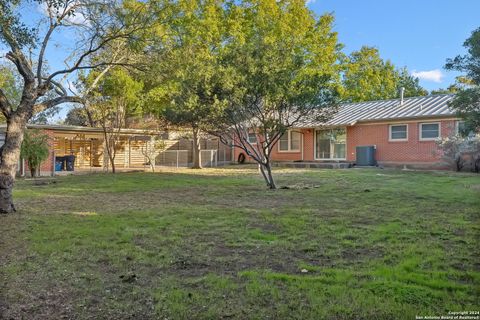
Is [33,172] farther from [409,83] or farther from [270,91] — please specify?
[409,83]

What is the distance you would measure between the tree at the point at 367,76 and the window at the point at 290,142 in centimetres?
851

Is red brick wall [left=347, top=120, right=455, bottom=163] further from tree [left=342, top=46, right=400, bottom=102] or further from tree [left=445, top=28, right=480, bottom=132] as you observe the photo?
tree [left=445, top=28, right=480, bottom=132]

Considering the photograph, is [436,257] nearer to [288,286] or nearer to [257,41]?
[288,286]

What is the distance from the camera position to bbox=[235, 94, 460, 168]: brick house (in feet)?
64.8

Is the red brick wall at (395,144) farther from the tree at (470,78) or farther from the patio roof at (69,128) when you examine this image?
the tree at (470,78)

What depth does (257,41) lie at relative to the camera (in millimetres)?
11141

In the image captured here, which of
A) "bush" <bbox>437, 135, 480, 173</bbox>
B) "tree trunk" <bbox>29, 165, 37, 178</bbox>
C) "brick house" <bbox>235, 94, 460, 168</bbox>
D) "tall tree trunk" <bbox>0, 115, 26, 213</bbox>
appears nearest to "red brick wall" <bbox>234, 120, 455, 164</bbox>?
"brick house" <bbox>235, 94, 460, 168</bbox>

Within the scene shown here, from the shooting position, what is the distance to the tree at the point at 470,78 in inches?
305

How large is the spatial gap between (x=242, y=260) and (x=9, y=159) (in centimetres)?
559

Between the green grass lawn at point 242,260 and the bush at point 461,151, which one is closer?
the green grass lawn at point 242,260

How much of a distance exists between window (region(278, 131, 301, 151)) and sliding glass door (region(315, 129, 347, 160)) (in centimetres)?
150

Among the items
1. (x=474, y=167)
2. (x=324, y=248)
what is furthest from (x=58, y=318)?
(x=474, y=167)

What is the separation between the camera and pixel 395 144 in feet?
69.2

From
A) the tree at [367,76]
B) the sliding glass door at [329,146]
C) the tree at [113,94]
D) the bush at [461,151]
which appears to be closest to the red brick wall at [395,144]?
the sliding glass door at [329,146]
